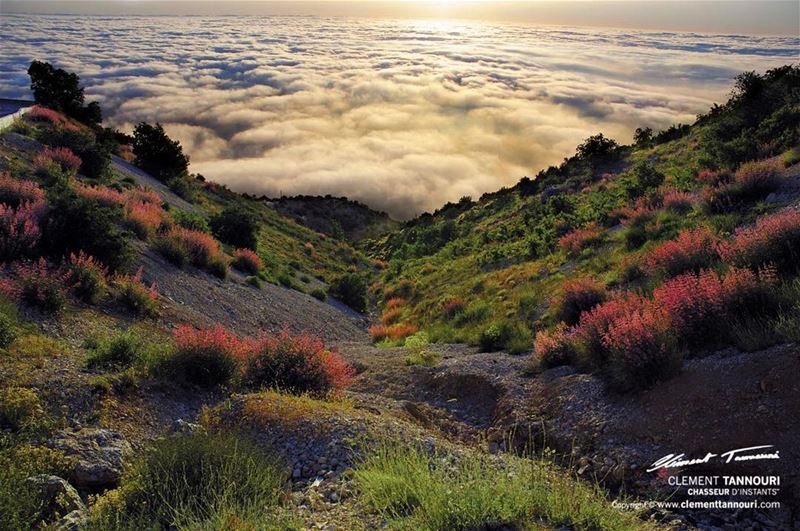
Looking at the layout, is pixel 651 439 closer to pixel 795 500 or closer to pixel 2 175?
pixel 795 500

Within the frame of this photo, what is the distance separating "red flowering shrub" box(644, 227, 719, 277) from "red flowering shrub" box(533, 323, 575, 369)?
2.78 metres

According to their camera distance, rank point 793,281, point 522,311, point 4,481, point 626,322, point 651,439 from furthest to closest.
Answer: point 522,311 < point 626,322 < point 793,281 < point 651,439 < point 4,481

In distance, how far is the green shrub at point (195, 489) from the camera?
4.34 m

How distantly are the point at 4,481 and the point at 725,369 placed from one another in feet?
24.1

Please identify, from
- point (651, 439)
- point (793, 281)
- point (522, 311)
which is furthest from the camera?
point (522, 311)

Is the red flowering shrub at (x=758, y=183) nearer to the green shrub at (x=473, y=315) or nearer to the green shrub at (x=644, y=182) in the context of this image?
the green shrub at (x=473, y=315)

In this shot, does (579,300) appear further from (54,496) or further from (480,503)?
(54,496)

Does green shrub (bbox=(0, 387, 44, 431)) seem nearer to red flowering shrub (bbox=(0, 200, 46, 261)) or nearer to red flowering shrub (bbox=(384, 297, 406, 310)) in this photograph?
red flowering shrub (bbox=(0, 200, 46, 261))

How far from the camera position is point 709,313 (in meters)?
7.32

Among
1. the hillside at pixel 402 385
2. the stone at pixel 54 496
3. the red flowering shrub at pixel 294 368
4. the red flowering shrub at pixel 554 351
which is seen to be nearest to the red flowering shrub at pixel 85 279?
the hillside at pixel 402 385

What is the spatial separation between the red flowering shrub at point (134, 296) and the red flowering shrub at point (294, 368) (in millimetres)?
4203

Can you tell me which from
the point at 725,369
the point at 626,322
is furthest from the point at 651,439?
the point at 626,322

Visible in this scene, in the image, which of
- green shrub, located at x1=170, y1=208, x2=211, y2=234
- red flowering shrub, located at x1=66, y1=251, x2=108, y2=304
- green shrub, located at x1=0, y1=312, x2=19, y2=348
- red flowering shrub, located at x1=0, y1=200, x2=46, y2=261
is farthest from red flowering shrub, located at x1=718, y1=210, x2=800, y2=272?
green shrub, located at x1=170, y1=208, x2=211, y2=234

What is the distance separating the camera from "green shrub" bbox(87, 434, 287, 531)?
4.34 metres
